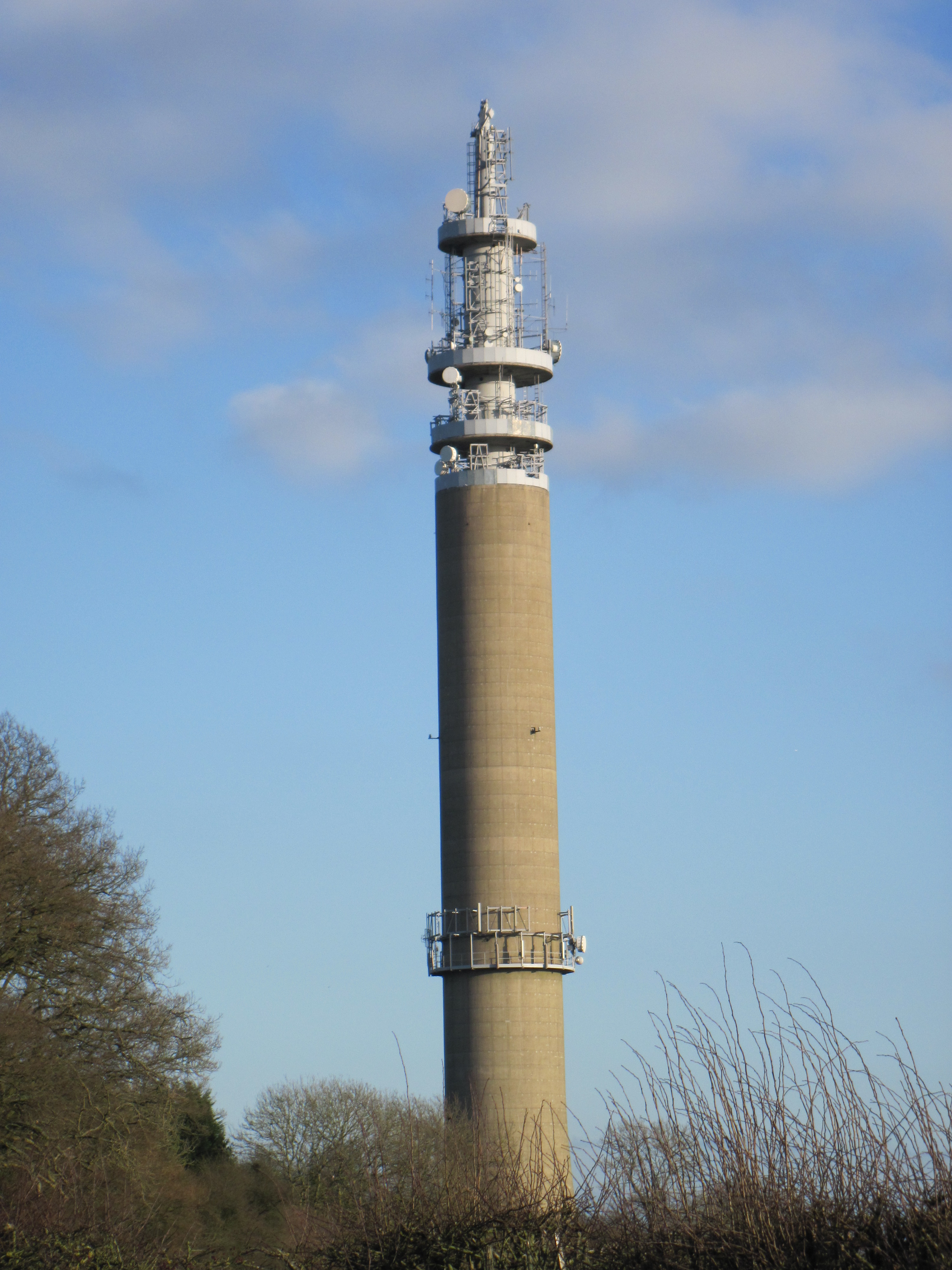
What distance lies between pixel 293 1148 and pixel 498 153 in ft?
138

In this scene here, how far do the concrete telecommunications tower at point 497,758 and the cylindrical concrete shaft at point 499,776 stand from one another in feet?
0.17

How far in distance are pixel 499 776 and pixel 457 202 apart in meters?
24.7

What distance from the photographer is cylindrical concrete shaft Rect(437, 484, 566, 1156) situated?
68438mm

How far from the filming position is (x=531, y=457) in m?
74.4

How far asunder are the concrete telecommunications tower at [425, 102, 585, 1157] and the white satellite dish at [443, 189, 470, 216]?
6.23 meters

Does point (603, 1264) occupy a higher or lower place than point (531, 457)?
lower

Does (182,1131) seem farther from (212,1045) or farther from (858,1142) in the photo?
(858,1142)

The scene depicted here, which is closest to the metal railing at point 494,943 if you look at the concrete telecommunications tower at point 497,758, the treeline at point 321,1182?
the concrete telecommunications tower at point 497,758

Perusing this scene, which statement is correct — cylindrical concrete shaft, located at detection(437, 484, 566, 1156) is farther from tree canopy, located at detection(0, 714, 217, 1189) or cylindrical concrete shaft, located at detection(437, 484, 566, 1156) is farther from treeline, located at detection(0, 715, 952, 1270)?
tree canopy, located at detection(0, 714, 217, 1189)

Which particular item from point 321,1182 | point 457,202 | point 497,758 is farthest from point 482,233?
point 321,1182

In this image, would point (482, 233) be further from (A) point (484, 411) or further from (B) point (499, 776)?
(B) point (499, 776)

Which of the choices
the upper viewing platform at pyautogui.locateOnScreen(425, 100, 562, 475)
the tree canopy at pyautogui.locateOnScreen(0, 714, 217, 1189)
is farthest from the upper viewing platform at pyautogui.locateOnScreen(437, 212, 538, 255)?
the tree canopy at pyautogui.locateOnScreen(0, 714, 217, 1189)

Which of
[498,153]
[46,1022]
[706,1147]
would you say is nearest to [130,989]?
[46,1022]

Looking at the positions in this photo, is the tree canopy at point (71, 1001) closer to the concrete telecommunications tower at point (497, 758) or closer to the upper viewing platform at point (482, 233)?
the concrete telecommunications tower at point (497, 758)
